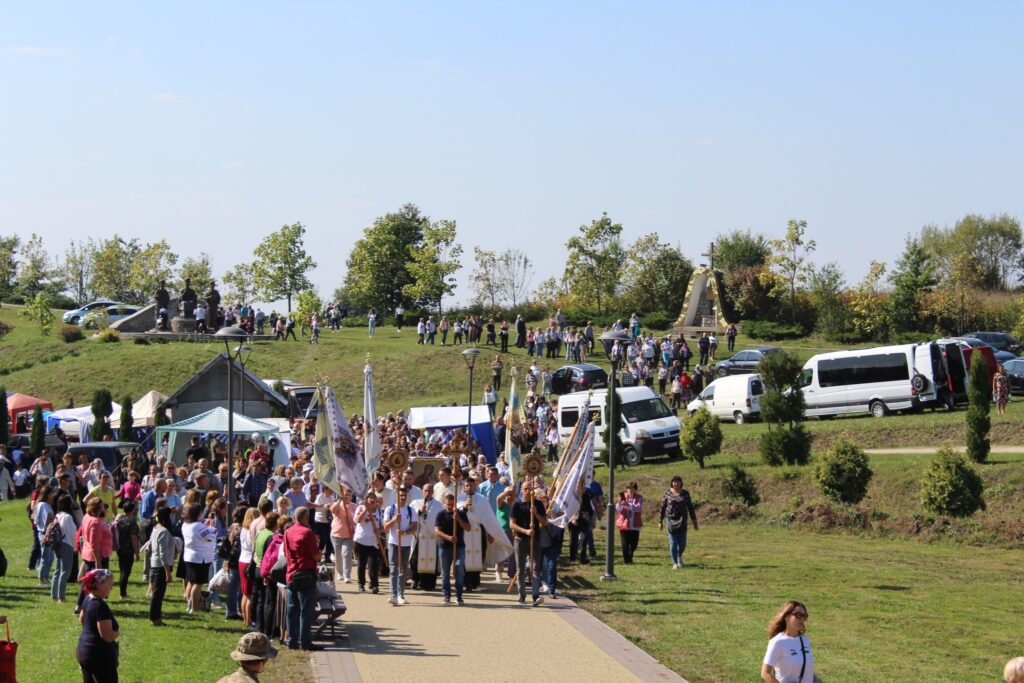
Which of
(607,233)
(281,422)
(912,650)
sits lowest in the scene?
(912,650)

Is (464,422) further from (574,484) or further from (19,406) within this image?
(19,406)

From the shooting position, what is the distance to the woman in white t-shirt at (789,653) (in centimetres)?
916

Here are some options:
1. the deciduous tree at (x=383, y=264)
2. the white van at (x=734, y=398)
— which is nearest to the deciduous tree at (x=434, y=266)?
the deciduous tree at (x=383, y=264)

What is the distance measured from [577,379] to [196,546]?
3212cm

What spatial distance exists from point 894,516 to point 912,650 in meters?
12.1

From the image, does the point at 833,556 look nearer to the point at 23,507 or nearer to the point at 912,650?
the point at 912,650

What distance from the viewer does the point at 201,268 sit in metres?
105

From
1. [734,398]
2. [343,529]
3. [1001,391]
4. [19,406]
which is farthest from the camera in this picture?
[19,406]

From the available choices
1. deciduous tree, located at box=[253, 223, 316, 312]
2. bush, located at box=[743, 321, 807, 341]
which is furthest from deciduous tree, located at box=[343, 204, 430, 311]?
bush, located at box=[743, 321, 807, 341]

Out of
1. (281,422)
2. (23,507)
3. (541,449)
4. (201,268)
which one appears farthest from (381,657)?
(201,268)

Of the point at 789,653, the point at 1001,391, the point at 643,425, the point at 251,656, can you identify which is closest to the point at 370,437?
the point at 643,425

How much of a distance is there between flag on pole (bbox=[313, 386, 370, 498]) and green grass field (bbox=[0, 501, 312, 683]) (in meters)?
2.66

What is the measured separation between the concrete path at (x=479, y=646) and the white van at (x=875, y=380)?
23079mm

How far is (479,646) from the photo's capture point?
14461 mm
